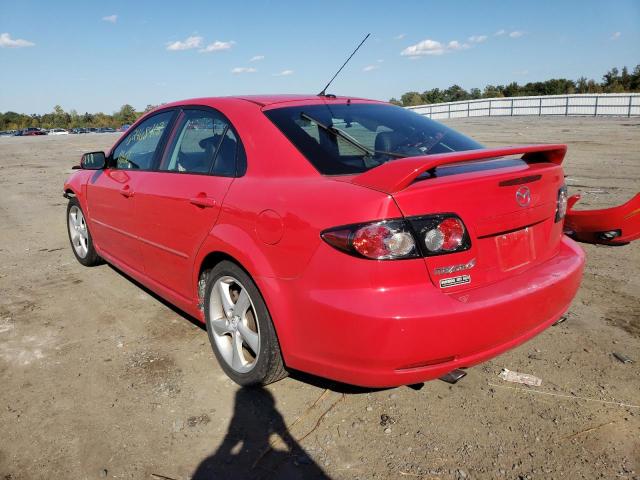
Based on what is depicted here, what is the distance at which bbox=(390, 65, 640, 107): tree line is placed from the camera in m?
45.2

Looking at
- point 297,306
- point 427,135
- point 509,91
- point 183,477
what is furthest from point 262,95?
point 509,91

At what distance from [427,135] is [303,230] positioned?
4.27ft

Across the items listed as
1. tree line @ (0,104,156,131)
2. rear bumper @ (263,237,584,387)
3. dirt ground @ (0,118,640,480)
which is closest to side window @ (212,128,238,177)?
rear bumper @ (263,237,584,387)

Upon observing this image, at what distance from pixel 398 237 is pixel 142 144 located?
269 centimetres

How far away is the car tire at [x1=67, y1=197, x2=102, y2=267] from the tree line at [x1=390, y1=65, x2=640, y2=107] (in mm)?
38575

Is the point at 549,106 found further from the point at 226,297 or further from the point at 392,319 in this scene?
the point at 392,319

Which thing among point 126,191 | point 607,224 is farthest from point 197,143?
point 607,224

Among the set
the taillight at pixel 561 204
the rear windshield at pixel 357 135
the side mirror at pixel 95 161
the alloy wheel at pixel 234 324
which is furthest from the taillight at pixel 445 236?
the side mirror at pixel 95 161

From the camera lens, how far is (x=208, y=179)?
3059 mm

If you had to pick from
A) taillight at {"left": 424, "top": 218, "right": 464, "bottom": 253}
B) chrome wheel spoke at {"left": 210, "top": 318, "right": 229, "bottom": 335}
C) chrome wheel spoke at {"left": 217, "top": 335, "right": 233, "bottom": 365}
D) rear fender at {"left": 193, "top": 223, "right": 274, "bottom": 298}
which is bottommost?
chrome wheel spoke at {"left": 217, "top": 335, "right": 233, "bottom": 365}

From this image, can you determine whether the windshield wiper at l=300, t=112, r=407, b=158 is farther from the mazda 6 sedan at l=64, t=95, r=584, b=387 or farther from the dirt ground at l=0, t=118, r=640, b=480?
the dirt ground at l=0, t=118, r=640, b=480

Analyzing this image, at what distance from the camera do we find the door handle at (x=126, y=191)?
3.86 meters

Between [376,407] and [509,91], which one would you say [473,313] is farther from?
[509,91]

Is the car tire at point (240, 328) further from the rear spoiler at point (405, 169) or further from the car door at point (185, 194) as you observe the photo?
the rear spoiler at point (405, 169)
